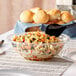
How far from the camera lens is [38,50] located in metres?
0.77

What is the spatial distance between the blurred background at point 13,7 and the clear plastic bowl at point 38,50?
53.0 inches

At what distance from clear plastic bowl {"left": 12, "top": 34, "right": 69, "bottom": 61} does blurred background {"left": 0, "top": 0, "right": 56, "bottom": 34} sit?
1.35 m

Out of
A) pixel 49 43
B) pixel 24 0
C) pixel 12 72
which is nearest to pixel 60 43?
pixel 49 43

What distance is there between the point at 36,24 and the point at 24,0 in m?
1.02

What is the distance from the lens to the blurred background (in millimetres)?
2151

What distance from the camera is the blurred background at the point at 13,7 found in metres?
2.15

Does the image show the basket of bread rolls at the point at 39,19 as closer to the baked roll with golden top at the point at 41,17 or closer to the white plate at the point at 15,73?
the baked roll with golden top at the point at 41,17

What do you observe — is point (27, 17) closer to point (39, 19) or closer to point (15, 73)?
point (39, 19)

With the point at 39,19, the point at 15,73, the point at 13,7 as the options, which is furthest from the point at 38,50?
the point at 13,7

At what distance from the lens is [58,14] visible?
120 centimetres

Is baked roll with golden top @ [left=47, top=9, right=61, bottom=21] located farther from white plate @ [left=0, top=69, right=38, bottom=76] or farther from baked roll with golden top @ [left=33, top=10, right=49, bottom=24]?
white plate @ [left=0, top=69, right=38, bottom=76]

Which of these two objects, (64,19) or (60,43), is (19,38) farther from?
(64,19)

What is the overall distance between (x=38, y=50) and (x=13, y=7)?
1477 millimetres

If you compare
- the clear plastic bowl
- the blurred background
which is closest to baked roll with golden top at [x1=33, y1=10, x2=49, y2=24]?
the clear plastic bowl
